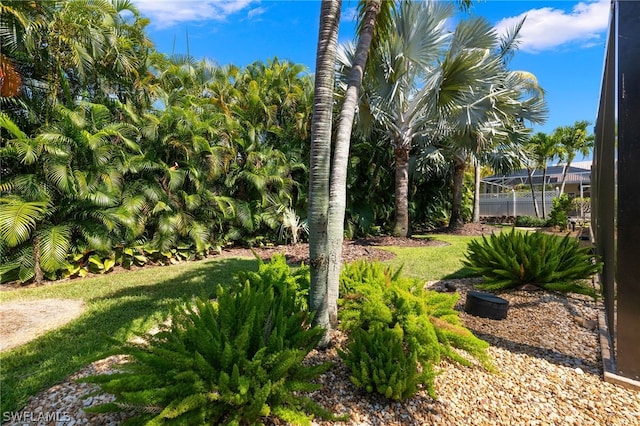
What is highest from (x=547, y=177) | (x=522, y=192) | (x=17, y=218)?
(x=547, y=177)

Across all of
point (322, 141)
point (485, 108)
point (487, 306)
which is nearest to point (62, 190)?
point (322, 141)

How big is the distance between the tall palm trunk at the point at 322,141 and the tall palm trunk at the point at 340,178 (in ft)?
0.37

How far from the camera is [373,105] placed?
8.71 m

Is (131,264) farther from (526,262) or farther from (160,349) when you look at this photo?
(526,262)

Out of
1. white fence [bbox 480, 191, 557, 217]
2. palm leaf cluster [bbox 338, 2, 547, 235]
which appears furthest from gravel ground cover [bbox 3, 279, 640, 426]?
white fence [bbox 480, 191, 557, 217]

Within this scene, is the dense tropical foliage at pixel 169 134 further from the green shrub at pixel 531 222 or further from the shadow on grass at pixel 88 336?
the green shrub at pixel 531 222

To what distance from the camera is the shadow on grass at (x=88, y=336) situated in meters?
2.44

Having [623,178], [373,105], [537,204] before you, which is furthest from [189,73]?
[537,204]

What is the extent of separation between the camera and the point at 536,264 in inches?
165

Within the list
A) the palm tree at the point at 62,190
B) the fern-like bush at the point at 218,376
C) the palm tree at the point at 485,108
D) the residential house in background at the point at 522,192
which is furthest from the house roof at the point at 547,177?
the fern-like bush at the point at 218,376

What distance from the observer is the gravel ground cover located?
6.41 feet

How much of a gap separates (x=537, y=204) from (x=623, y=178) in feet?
71.7

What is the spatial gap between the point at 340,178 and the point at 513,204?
75.1 feet

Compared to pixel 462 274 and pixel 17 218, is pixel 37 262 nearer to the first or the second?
pixel 17 218
